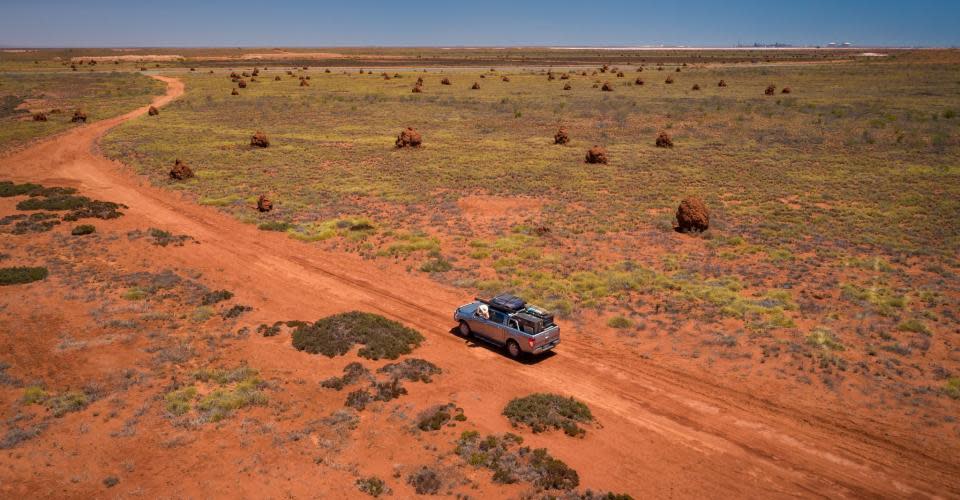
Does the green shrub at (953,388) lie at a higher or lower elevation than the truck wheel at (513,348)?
higher

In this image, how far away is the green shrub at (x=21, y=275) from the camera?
22.6 metres

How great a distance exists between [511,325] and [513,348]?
760 mm

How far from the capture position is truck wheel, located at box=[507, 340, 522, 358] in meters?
17.8

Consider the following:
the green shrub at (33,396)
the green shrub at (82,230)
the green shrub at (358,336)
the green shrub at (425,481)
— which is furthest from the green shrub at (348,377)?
the green shrub at (82,230)

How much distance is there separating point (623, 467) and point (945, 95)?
86218 mm

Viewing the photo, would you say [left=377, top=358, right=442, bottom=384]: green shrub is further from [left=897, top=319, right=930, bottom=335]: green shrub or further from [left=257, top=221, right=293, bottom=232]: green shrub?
[left=897, top=319, right=930, bottom=335]: green shrub

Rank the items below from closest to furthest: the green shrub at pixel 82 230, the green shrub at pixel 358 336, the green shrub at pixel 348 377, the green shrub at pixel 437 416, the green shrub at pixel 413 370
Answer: the green shrub at pixel 437 416
the green shrub at pixel 348 377
the green shrub at pixel 413 370
the green shrub at pixel 358 336
the green shrub at pixel 82 230

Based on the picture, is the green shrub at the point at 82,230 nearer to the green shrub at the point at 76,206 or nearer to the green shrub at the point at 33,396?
the green shrub at the point at 76,206

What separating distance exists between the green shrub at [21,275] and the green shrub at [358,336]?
508 inches

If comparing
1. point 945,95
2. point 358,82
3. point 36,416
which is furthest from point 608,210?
point 358,82

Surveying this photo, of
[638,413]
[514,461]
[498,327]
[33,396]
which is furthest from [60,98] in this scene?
[638,413]

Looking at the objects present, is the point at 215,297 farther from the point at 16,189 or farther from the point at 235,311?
the point at 16,189

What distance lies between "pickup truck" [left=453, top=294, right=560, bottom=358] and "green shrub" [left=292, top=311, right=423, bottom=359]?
1954mm

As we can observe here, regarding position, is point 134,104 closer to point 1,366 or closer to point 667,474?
point 1,366
